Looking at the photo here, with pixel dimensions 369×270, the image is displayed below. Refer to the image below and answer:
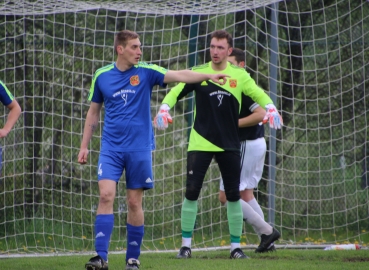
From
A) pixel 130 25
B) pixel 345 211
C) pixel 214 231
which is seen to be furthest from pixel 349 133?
pixel 130 25

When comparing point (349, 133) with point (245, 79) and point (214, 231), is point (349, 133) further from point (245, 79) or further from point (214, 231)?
point (245, 79)

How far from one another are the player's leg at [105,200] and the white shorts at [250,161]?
2092 mm

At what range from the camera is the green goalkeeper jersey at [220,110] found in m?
6.82

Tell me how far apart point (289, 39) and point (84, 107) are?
2930mm

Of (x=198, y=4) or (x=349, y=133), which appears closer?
(x=198, y=4)

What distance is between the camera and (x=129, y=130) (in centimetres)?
604

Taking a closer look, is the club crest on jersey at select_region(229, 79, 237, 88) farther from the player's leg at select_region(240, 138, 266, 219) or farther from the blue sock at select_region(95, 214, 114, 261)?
the blue sock at select_region(95, 214, 114, 261)

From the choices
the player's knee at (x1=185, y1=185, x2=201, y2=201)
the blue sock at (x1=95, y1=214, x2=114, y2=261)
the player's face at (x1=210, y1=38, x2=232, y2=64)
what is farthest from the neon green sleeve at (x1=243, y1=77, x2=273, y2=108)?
the blue sock at (x1=95, y1=214, x2=114, y2=261)

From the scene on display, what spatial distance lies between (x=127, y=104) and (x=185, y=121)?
402 cm

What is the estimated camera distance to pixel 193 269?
614 cm

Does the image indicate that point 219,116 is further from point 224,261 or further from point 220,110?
point 224,261

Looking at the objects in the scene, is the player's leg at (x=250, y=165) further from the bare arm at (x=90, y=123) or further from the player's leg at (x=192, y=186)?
the bare arm at (x=90, y=123)

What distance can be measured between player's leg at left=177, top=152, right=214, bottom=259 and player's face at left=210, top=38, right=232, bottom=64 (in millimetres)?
885

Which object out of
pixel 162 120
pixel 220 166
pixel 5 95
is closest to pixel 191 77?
pixel 162 120
